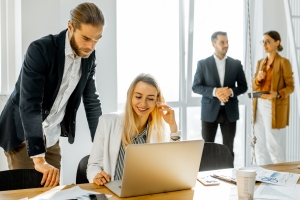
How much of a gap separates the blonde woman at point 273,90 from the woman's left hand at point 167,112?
2.33 m

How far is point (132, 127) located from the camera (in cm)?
221

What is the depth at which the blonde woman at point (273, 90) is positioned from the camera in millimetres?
4414

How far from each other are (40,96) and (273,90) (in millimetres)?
3105

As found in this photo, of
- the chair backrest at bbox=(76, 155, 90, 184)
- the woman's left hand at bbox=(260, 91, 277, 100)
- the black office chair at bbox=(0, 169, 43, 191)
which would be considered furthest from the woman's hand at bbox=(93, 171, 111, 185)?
the woman's left hand at bbox=(260, 91, 277, 100)

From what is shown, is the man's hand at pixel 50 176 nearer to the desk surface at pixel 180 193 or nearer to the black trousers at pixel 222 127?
the desk surface at pixel 180 193

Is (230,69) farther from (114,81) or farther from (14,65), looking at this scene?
(14,65)

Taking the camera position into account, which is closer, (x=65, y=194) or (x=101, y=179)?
(x=65, y=194)

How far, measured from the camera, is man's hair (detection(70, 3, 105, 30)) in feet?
6.31

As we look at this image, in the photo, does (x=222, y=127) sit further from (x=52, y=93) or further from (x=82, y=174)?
(x=52, y=93)

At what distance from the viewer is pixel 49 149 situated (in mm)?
2344

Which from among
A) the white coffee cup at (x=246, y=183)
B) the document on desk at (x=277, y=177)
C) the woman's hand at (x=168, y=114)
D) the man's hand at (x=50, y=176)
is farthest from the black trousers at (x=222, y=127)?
the white coffee cup at (x=246, y=183)

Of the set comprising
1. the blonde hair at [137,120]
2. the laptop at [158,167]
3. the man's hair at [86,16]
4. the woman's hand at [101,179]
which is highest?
the man's hair at [86,16]

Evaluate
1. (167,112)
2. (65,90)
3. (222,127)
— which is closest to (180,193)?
(167,112)

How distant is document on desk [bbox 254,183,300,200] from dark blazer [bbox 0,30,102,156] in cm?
102
